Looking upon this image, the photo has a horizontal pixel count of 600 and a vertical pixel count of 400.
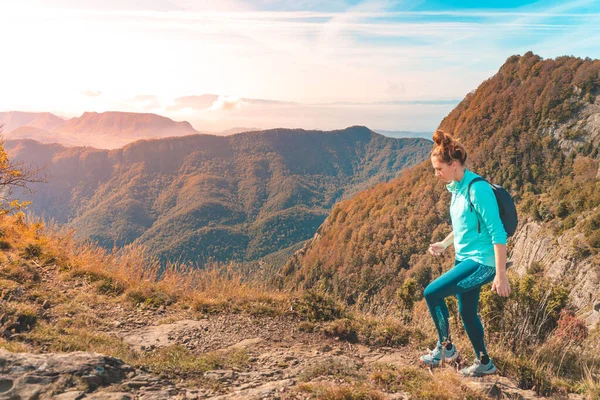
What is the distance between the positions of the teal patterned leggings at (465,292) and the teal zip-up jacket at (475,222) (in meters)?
0.09

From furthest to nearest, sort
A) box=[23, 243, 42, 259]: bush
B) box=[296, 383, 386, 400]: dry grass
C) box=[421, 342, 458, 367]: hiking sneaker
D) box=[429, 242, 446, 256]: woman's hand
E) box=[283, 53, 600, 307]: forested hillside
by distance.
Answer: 1. box=[283, 53, 600, 307]: forested hillside
2. box=[23, 243, 42, 259]: bush
3. box=[429, 242, 446, 256]: woman's hand
4. box=[421, 342, 458, 367]: hiking sneaker
5. box=[296, 383, 386, 400]: dry grass

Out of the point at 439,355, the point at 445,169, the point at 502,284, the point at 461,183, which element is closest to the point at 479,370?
the point at 439,355

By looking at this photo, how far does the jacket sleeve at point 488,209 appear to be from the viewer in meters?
2.80

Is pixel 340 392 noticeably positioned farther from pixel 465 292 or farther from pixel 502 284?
pixel 502 284

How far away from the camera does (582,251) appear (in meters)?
30.8

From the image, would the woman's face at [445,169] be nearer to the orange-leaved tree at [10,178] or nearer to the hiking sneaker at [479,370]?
the hiking sneaker at [479,370]

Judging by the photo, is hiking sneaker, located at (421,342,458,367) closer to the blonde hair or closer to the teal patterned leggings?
the teal patterned leggings

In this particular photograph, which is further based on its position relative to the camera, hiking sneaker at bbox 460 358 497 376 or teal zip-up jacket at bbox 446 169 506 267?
hiking sneaker at bbox 460 358 497 376

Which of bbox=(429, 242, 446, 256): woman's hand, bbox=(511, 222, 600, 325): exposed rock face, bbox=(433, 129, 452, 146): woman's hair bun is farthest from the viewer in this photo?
bbox=(511, 222, 600, 325): exposed rock face

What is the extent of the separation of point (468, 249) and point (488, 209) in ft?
1.42

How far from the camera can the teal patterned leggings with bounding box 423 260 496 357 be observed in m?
3.02

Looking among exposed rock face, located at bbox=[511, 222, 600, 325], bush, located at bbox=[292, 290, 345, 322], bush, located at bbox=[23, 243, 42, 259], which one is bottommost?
exposed rock face, located at bbox=[511, 222, 600, 325]

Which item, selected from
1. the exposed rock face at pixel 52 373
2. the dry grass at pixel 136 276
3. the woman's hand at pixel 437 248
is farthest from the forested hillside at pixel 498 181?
the exposed rock face at pixel 52 373

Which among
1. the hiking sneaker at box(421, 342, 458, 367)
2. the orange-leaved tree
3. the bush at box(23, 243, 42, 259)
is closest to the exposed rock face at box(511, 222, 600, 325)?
the hiking sneaker at box(421, 342, 458, 367)
